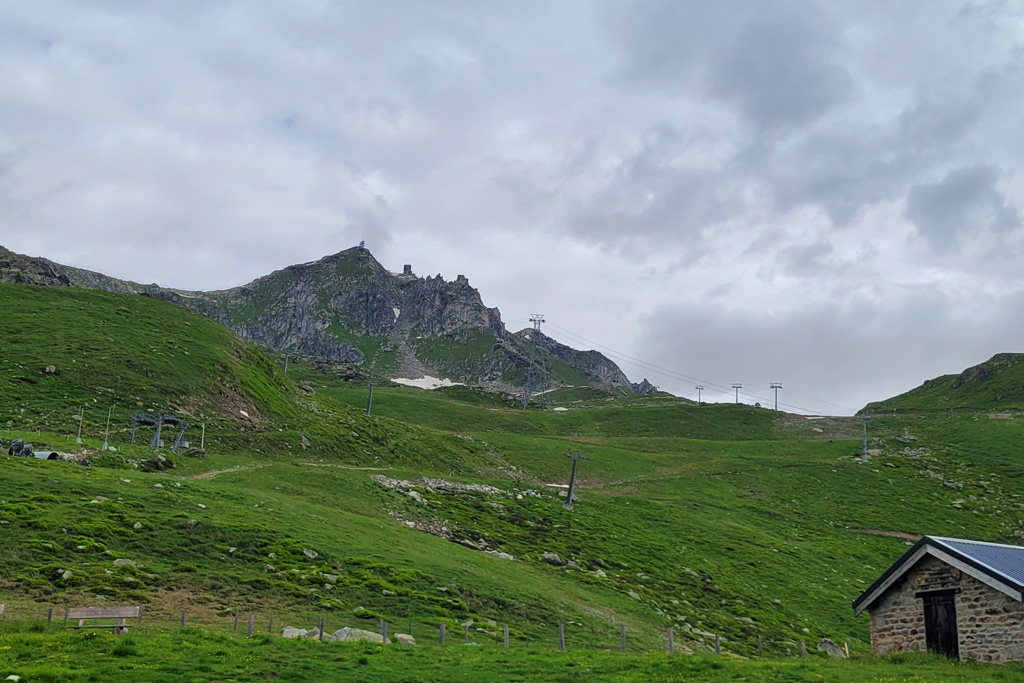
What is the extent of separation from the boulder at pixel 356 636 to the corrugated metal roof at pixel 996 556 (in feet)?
71.8

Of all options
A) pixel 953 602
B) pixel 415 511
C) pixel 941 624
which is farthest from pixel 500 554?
pixel 953 602

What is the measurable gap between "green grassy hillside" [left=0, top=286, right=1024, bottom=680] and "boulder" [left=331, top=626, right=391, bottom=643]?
288 cm

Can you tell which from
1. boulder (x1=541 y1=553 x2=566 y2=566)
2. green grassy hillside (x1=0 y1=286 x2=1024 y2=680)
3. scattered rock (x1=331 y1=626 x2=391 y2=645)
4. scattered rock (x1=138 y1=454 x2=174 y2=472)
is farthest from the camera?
boulder (x1=541 y1=553 x2=566 y2=566)

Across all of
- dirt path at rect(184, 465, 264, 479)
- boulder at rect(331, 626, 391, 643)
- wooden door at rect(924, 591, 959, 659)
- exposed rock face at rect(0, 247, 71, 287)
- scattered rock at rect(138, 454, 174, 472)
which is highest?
exposed rock face at rect(0, 247, 71, 287)

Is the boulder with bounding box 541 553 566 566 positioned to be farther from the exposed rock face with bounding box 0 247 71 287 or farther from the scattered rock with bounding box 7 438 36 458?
the exposed rock face with bounding box 0 247 71 287

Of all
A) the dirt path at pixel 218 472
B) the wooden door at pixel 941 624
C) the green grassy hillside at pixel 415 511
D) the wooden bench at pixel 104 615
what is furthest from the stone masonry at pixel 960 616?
the dirt path at pixel 218 472

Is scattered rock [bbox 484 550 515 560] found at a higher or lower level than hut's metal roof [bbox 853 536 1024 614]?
lower

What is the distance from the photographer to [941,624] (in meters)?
28.3

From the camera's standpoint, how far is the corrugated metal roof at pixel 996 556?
2681 cm

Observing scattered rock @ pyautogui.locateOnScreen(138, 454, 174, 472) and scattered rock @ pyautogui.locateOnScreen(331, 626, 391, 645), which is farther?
scattered rock @ pyautogui.locateOnScreen(138, 454, 174, 472)

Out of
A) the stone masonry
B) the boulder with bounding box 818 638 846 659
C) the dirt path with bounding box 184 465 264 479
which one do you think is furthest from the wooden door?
the dirt path with bounding box 184 465 264 479

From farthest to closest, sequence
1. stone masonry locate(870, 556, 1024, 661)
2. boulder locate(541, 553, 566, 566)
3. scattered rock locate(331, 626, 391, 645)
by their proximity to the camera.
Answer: boulder locate(541, 553, 566, 566) → scattered rock locate(331, 626, 391, 645) → stone masonry locate(870, 556, 1024, 661)

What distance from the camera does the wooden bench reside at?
23484 millimetres

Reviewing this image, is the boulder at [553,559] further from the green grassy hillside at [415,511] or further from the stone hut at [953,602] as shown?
the stone hut at [953,602]
